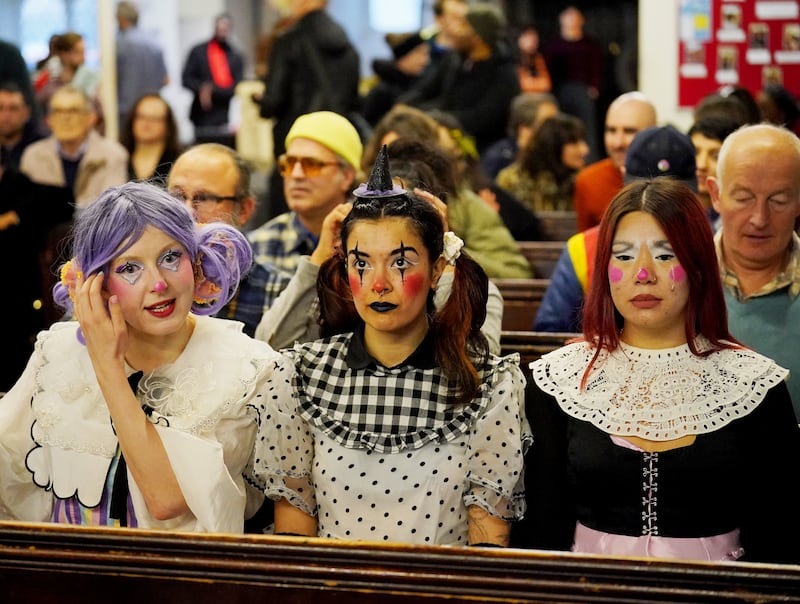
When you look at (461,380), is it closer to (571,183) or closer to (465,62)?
(571,183)

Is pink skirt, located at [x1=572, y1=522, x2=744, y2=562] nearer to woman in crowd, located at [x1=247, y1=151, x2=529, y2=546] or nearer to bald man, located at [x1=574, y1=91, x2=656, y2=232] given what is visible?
woman in crowd, located at [x1=247, y1=151, x2=529, y2=546]

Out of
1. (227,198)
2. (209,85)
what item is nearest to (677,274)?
(227,198)

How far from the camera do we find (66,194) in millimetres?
6152

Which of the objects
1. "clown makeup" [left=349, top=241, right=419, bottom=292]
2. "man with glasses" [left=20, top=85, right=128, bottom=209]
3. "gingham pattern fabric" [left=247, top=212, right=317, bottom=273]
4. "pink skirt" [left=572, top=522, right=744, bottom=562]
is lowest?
"pink skirt" [left=572, top=522, right=744, bottom=562]

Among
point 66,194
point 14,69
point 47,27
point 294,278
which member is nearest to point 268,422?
point 294,278

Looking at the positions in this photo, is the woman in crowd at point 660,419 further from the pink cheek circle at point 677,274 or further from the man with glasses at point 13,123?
the man with glasses at point 13,123

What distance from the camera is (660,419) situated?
2.53 meters

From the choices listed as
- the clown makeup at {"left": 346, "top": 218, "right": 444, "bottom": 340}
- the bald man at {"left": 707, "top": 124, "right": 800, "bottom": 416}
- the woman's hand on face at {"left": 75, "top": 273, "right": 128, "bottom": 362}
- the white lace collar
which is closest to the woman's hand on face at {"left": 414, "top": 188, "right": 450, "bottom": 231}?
the clown makeup at {"left": 346, "top": 218, "right": 444, "bottom": 340}

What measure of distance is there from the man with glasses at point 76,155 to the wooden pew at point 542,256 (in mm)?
2811

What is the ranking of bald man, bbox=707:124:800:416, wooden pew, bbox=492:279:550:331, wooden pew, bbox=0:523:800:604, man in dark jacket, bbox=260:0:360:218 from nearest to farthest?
wooden pew, bbox=0:523:800:604, bald man, bbox=707:124:800:416, wooden pew, bbox=492:279:550:331, man in dark jacket, bbox=260:0:360:218

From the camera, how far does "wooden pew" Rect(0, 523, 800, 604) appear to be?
1938 mm

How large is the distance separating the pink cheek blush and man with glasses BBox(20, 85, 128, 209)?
484cm

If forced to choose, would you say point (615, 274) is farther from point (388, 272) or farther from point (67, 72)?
point (67, 72)

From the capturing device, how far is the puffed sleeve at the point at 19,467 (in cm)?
277
